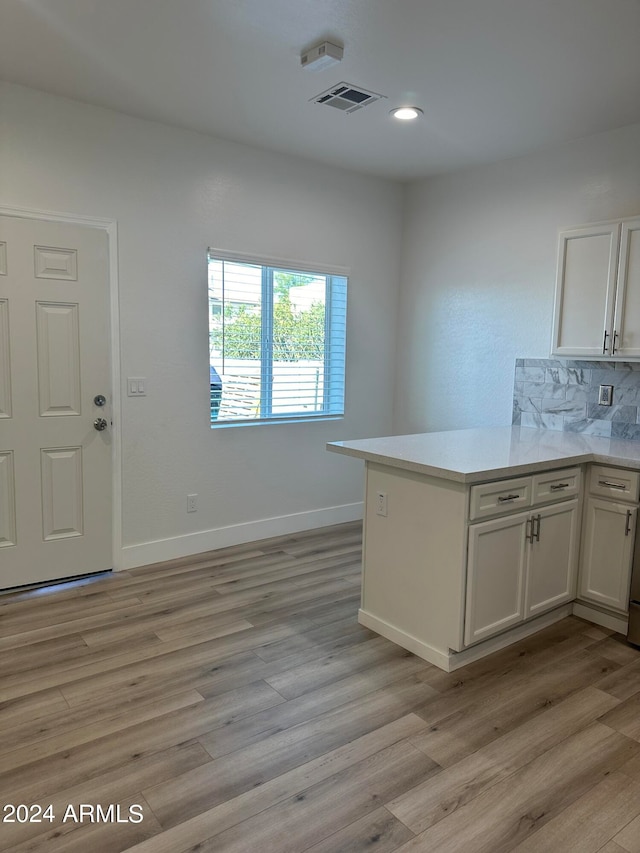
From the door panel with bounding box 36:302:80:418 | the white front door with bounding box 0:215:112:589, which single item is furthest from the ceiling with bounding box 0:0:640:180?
the door panel with bounding box 36:302:80:418

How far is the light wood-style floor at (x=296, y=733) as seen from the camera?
1780 millimetres

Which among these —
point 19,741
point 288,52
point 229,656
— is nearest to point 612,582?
point 229,656

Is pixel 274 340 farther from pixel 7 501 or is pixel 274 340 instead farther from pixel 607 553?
pixel 607 553

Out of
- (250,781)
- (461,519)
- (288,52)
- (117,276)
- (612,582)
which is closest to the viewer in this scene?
(250,781)

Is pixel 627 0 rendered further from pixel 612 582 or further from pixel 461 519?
pixel 612 582

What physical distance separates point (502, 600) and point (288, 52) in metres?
2.69

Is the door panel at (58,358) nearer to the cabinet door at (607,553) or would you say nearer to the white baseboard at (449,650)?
the white baseboard at (449,650)

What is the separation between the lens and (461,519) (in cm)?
254

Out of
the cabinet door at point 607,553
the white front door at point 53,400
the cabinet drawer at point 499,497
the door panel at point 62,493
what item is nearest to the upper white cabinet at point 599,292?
the cabinet door at point 607,553

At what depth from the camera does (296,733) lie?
2.21 meters

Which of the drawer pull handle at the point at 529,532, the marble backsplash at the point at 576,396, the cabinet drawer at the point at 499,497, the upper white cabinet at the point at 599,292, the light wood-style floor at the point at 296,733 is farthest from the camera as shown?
the marble backsplash at the point at 576,396

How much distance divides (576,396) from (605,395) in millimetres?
193

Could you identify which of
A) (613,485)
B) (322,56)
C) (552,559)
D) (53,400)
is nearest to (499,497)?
(552,559)

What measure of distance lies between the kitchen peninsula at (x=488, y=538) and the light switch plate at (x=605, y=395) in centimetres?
38
